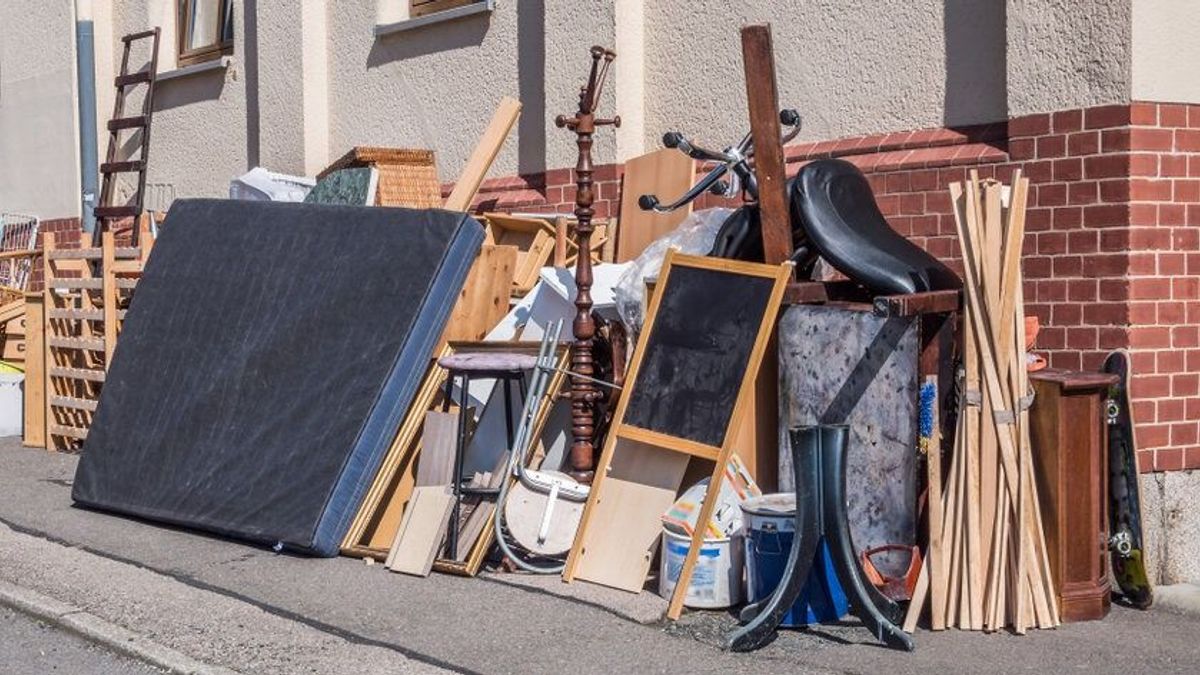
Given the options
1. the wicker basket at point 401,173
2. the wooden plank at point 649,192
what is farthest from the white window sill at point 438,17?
the wooden plank at point 649,192

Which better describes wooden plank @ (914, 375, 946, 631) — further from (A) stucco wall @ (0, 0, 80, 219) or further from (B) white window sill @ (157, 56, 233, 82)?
(A) stucco wall @ (0, 0, 80, 219)

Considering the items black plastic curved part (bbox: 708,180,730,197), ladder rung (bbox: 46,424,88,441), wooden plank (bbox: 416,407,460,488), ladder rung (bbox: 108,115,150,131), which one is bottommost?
ladder rung (bbox: 46,424,88,441)

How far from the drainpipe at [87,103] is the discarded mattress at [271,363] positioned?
5.88 meters

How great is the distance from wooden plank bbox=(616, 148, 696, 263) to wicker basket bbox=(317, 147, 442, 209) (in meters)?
2.04

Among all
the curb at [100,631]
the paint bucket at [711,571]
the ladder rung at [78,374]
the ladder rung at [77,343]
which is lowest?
the curb at [100,631]

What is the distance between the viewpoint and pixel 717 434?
22.6ft

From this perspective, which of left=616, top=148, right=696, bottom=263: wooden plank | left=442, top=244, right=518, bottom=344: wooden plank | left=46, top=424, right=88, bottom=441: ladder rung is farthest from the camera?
left=46, top=424, right=88, bottom=441: ladder rung

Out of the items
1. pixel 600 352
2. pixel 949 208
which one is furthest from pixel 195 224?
pixel 949 208

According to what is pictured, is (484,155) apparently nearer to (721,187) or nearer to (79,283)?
(721,187)

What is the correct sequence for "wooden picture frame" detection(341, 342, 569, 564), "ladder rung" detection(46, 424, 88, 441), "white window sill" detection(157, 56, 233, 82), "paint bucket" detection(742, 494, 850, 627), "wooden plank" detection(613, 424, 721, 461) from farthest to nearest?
"white window sill" detection(157, 56, 233, 82), "ladder rung" detection(46, 424, 88, 441), "wooden picture frame" detection(341, 342, 569, 564), "wooden plank" detection(613, 424, 721, 461), "paint bucket" detection(742, 494, 850, 627)

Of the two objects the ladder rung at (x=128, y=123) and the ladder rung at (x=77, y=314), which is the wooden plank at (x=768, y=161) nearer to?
the ladder rung at (x=77, y=314)

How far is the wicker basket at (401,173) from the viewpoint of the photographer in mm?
11141

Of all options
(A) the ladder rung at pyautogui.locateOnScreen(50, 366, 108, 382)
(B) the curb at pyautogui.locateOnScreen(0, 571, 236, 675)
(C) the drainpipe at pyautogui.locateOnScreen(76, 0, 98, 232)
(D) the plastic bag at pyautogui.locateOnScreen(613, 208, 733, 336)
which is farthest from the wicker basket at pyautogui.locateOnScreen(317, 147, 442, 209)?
(C) the drainpipe at pyautogui.locateOnScreen(76, 0, 98, 232)

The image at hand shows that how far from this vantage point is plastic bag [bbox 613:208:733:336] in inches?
314
